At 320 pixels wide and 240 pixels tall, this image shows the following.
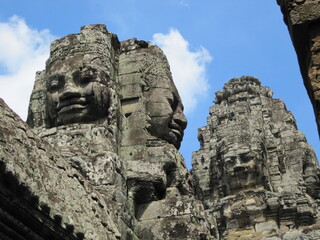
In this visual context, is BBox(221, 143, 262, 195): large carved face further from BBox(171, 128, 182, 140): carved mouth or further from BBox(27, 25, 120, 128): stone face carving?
BBox(27, 25, 120, 128): stone face carving

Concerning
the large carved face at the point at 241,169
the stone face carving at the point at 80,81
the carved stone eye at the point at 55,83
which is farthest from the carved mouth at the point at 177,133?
the large carved face at the point at 241,169

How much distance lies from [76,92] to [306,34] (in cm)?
358

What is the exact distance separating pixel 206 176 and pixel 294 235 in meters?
20.9

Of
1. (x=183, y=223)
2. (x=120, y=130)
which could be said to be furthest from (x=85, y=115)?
(x=183, y=223)

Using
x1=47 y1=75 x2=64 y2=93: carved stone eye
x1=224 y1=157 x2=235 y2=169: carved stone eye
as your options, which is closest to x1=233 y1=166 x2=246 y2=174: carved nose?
x1=224 y1=157 x2=235 y2=169: carved stone eye

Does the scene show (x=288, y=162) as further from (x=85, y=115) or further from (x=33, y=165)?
(x=33, y=165)

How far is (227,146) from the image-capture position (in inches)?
928

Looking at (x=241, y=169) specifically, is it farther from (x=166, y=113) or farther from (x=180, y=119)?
(x=166, y=113)

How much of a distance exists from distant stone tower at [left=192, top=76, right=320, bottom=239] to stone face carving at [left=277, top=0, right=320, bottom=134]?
15933 mm

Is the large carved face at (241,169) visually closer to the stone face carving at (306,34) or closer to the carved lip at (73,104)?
the carved lip at (73,104)

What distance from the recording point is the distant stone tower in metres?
21.6

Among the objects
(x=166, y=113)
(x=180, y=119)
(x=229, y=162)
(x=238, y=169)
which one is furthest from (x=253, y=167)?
(x=166, y=113)

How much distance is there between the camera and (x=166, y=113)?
26.1 ft

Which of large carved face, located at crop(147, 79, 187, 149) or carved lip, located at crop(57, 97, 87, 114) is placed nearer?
carved lip, located at crop(57, 97, 87, 114)
